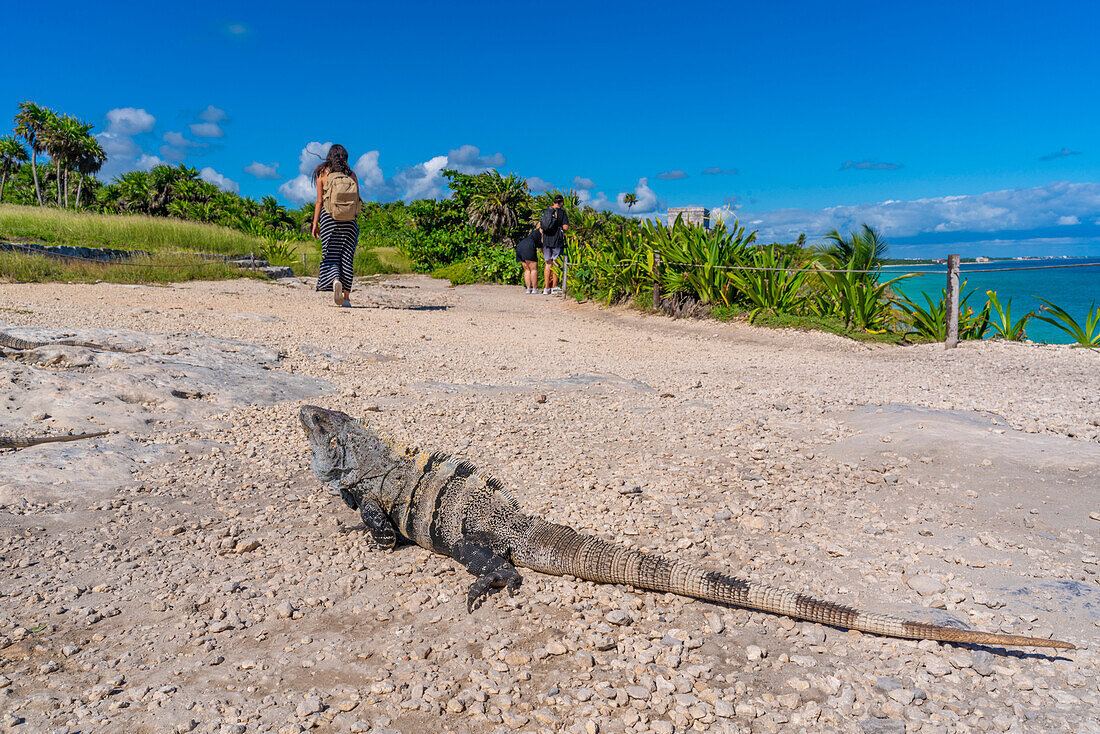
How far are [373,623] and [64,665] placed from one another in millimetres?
1046

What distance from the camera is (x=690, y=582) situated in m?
2.66

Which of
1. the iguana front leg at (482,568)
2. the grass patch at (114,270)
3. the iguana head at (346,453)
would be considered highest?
the grass patch at (114,270)

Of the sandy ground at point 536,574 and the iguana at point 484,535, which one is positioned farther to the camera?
the iguana at point 484,535

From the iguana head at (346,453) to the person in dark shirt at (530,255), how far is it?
1294 cm

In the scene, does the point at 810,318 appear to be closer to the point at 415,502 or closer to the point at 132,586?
the point at 415,502

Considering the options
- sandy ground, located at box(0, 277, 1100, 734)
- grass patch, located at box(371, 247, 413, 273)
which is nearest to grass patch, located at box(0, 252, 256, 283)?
sandy ground, located at box(0, 277, 1100, 734)

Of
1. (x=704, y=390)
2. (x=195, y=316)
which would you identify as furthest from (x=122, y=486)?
(x=195, y=316)

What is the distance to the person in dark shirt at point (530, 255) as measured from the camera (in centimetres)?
1628

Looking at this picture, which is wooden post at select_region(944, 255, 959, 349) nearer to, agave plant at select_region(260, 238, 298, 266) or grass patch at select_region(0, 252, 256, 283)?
grass patch at select_region(0, 252, 256, 283)

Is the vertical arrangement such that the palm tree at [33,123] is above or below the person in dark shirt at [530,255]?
above

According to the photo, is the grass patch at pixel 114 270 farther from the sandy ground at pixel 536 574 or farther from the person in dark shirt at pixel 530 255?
the sandy ground at pixel 536 574

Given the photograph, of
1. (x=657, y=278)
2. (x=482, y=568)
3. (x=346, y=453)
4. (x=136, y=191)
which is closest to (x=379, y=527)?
(x=346, y=453)

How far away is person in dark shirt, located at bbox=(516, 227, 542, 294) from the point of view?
1628 cm

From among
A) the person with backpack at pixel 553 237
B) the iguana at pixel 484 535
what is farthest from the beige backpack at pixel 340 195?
the iguana at pixel 484 535
